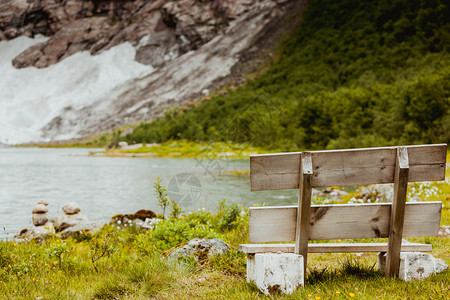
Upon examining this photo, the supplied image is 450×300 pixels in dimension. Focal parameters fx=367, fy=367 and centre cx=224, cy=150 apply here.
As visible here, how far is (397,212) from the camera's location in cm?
437

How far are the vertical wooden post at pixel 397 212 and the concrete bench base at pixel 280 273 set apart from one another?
1.17 m

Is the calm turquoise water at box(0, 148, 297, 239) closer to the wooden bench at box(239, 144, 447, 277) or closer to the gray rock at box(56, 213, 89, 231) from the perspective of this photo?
the gray rock at box(56, 213, 89, 231)

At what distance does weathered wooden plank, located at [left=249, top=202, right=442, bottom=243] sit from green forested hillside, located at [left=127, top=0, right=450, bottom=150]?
502 cm

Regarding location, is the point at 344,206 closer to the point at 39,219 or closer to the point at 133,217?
the point at 133,217

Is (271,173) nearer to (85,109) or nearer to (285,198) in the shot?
(285,198)

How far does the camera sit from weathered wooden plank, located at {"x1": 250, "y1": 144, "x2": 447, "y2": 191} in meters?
4.12

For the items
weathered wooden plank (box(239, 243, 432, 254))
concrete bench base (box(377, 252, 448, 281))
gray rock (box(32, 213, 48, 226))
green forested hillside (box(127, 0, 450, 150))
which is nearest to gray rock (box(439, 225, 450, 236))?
weathered wooden plank (box(239, 243, 432, 254))

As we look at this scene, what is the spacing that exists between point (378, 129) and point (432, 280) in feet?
147

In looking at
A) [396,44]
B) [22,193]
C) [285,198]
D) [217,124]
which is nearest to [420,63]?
[396,44]

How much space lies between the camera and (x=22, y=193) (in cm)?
2373

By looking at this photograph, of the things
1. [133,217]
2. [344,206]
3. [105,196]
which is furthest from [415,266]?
[105,196]

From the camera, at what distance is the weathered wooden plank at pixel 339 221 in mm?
4281

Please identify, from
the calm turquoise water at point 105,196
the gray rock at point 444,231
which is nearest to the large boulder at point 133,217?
the calm turquoise water at point 105,196

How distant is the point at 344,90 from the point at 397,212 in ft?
227
